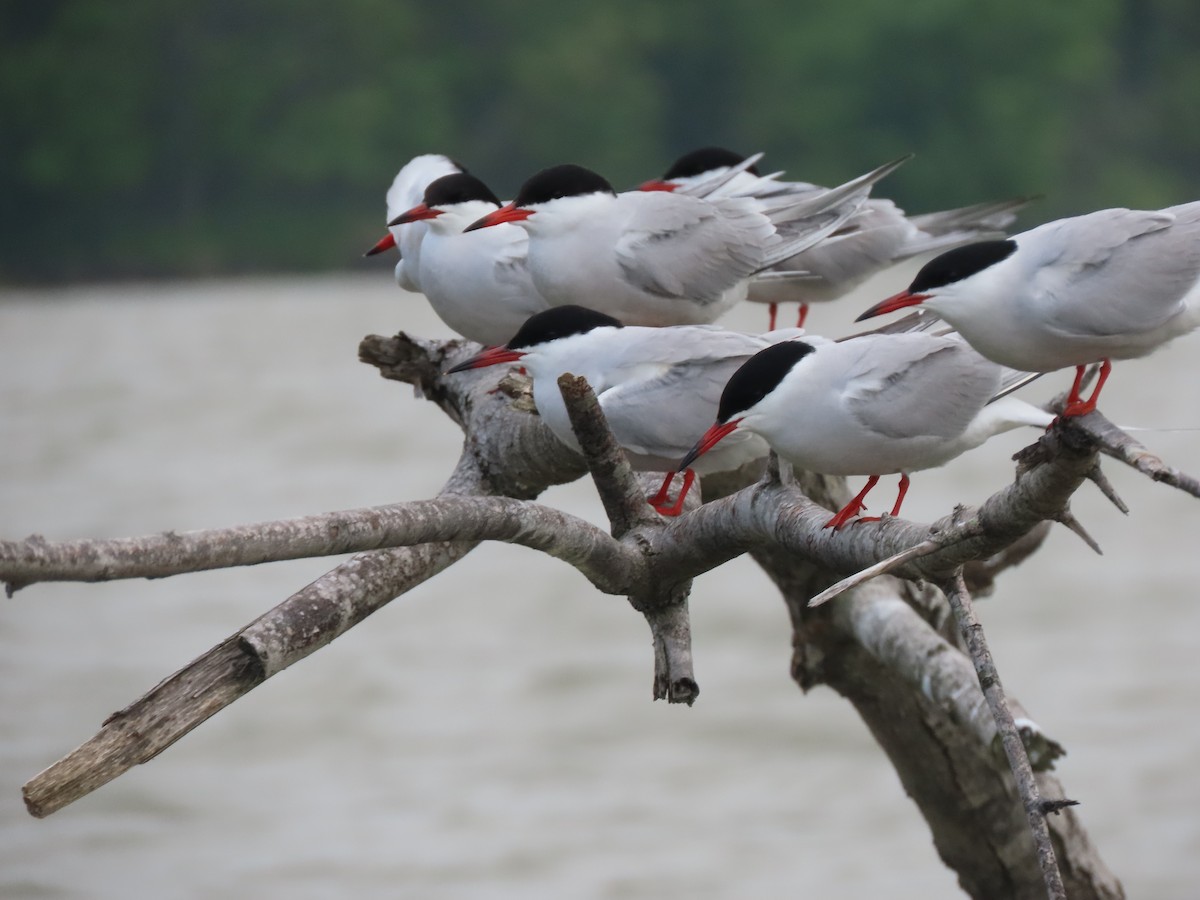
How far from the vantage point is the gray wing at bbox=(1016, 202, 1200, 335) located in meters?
2.96

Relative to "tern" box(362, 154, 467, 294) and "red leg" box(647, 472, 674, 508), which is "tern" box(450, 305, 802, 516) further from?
"tern" box(362, 154, 467, 294)

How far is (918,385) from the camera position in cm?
332

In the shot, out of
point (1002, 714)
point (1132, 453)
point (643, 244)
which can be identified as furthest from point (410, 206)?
point (1132, 453)

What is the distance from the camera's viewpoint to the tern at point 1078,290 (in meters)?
2.97

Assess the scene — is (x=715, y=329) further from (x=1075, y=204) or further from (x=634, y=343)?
(x=1075, y=204)

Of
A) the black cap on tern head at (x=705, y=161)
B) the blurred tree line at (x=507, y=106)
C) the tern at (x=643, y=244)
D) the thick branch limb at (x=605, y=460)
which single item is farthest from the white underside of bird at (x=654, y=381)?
the blurred tree line at (x=507, y=106)

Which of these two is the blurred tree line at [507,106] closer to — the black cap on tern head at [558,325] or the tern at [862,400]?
the black cap on tern head at [558,325]

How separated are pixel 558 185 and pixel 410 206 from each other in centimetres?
77

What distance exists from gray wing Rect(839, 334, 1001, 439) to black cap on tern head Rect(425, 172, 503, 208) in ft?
4.91

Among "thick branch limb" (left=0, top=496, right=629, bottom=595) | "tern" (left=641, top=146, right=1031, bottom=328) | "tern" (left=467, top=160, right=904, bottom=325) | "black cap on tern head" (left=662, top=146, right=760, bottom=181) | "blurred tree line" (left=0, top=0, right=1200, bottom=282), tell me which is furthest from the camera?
"blurred tree line" (left=0, top=0, right=1200, bottom=282)

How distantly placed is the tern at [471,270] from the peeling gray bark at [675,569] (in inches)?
4.4

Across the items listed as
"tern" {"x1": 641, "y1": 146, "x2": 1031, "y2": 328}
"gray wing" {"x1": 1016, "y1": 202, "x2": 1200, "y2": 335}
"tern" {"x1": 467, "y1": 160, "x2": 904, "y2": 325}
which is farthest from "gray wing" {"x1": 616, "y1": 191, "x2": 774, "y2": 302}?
"gray wing" {"x1": 1016, "y1": 202, "x2": 1200, "y2": 335}

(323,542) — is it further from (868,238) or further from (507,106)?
(507,106)

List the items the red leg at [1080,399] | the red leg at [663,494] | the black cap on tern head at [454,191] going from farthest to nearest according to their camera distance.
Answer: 1. the black cap on tern head at [454,191]
2. the red leg at [663,494]
3. the red leg at [1080,399]
